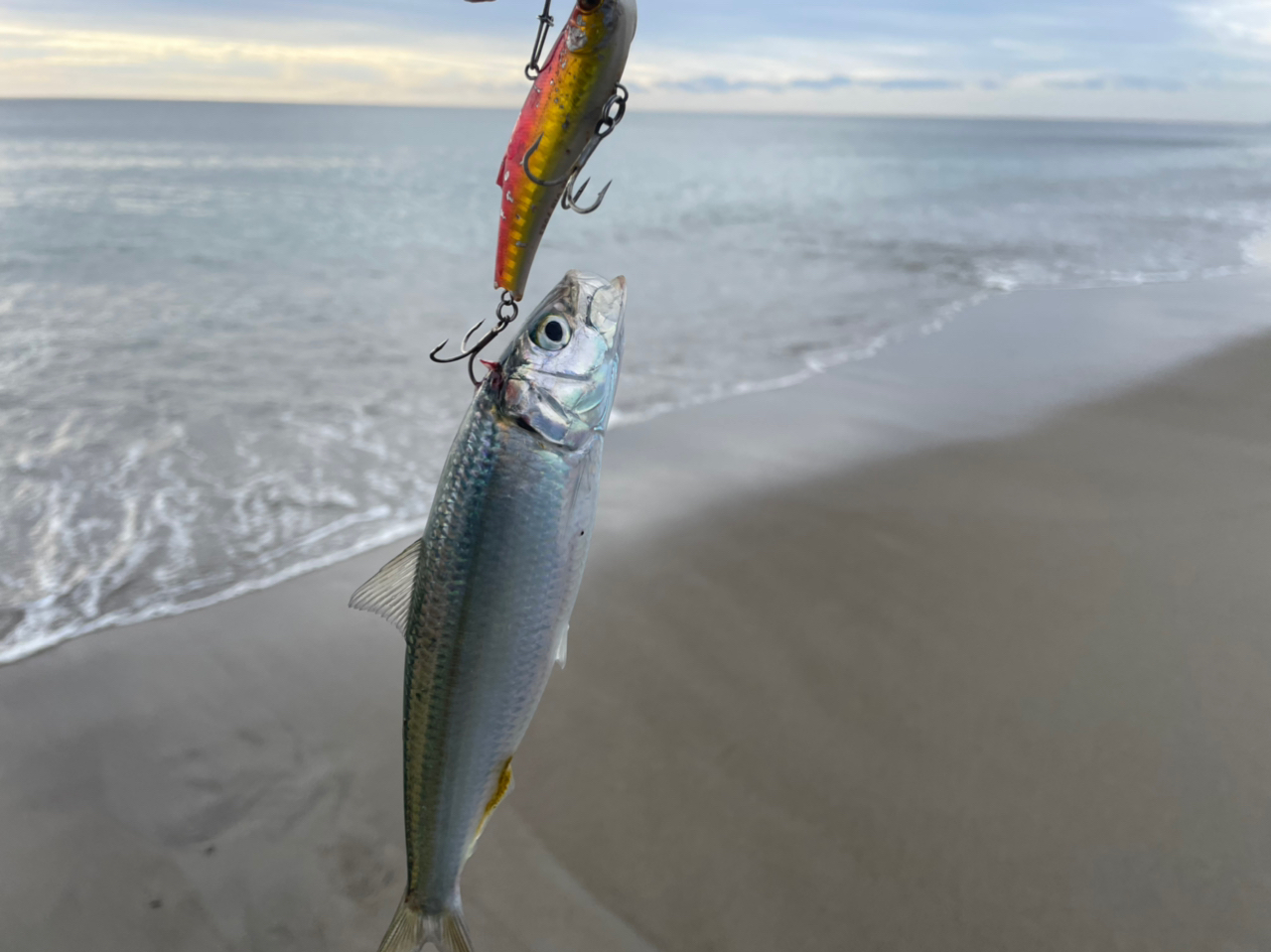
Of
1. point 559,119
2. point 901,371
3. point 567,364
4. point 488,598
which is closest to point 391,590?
point 488,598

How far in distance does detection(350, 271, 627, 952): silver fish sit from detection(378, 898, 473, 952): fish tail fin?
229mm

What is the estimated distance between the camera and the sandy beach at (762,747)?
9.37ft

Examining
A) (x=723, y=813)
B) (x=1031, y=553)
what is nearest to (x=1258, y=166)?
(x=1031, y=553)

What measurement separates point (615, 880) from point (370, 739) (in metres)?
1.30

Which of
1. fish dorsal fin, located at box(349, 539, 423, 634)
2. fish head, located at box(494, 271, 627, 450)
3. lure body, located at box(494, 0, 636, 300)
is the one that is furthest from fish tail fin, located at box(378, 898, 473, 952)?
lure body, located at box(494, 0, 636, 300)

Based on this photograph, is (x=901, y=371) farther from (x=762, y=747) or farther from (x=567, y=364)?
(x=567, y=364)

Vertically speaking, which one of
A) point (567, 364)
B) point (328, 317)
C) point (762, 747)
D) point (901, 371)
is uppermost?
point (567, 364)

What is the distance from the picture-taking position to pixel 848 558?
4.86 meters

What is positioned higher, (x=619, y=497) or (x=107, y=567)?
(x=619, y=497)

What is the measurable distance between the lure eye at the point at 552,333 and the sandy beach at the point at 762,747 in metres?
2.18

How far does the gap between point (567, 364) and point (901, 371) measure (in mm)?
7866

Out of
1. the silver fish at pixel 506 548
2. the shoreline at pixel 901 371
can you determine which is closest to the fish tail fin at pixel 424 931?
the silver fish at pixel 506 548

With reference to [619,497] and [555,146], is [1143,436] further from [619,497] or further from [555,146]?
[555,146]

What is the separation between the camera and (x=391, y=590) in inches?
63.7
